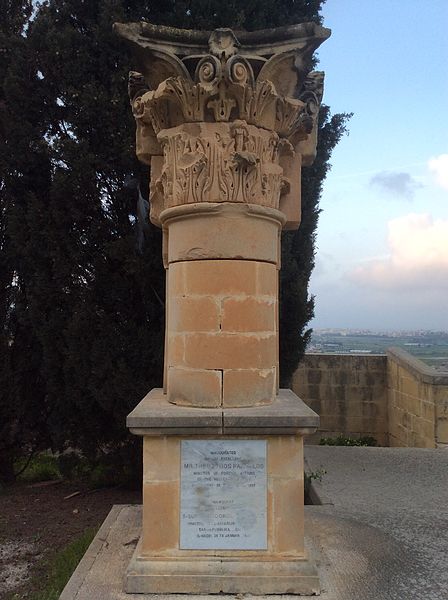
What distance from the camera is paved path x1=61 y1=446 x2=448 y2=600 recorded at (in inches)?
143

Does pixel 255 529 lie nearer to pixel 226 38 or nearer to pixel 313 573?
pixel 313 573

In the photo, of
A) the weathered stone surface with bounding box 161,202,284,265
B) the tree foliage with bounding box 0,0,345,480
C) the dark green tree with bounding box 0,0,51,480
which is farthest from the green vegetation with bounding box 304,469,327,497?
the weathered stone surface with bounding box 161,202,284,265

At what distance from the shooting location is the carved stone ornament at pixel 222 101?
3822 millimetres

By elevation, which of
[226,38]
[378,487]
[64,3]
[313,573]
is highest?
[64,3]

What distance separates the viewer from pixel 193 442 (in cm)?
370

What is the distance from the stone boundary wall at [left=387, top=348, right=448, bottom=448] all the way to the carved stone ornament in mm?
6855

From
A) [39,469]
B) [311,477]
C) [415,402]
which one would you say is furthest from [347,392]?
[39,469]

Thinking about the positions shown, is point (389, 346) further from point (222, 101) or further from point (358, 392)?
point (222, 101)

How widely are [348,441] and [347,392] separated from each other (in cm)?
111

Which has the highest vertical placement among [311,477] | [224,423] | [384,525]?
[224,423]

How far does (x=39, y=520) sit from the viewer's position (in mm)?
6051

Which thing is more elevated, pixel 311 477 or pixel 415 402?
pixel 415 402

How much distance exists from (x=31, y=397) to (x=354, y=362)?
24.1ft

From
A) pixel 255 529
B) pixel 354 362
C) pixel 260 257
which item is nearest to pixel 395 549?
pixel 255 529
